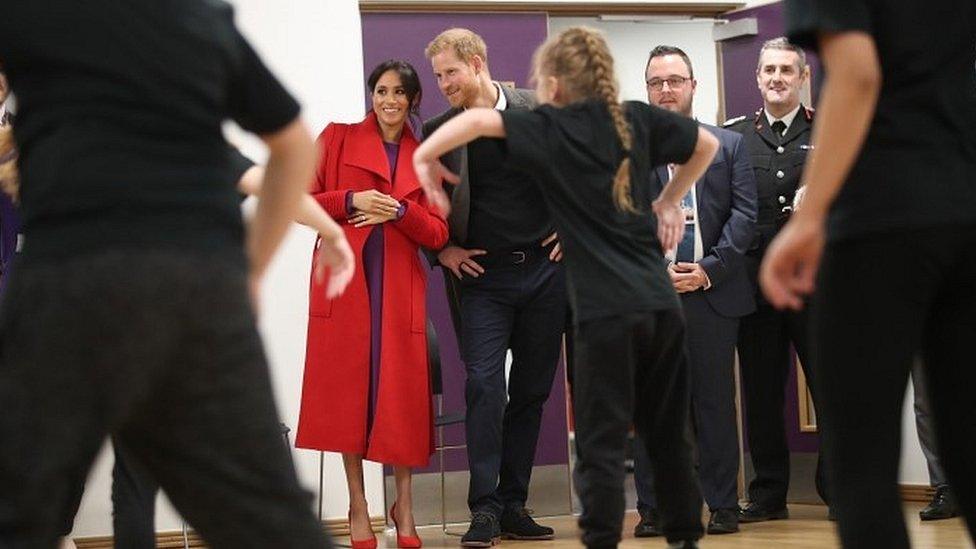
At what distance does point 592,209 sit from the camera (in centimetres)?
349

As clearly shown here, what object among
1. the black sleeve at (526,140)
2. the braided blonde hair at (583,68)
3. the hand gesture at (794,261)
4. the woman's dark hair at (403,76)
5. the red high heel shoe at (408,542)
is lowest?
the red high heel shoe at (408,542)

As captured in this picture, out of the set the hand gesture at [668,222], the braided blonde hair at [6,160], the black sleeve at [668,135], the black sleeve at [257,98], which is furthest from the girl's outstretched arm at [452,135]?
the black sleeve at [257,98]

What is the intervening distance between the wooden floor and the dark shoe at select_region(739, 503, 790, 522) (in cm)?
7

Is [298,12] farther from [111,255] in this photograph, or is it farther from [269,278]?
[111,255]

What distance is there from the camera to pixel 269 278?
6164mm

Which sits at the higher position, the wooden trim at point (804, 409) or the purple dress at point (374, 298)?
the purple dress at point (374, 298)

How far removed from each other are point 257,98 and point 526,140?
66.5 inches

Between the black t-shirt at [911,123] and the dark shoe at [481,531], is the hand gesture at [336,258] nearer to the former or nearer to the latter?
the black t-shirt at [911,123]

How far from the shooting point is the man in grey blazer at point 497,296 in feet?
17.8

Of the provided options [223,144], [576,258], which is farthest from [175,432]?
[576,258]

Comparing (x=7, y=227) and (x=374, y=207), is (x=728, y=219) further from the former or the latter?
(x=7, y=227)

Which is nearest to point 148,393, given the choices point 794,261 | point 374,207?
point 794,261

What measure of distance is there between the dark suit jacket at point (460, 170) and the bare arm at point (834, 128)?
3.53 m

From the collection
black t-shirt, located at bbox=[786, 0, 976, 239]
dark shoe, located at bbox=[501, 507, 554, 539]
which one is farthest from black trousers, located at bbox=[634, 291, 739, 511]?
black t-shirt, located at bbox=[786, 0, 976, 239]
